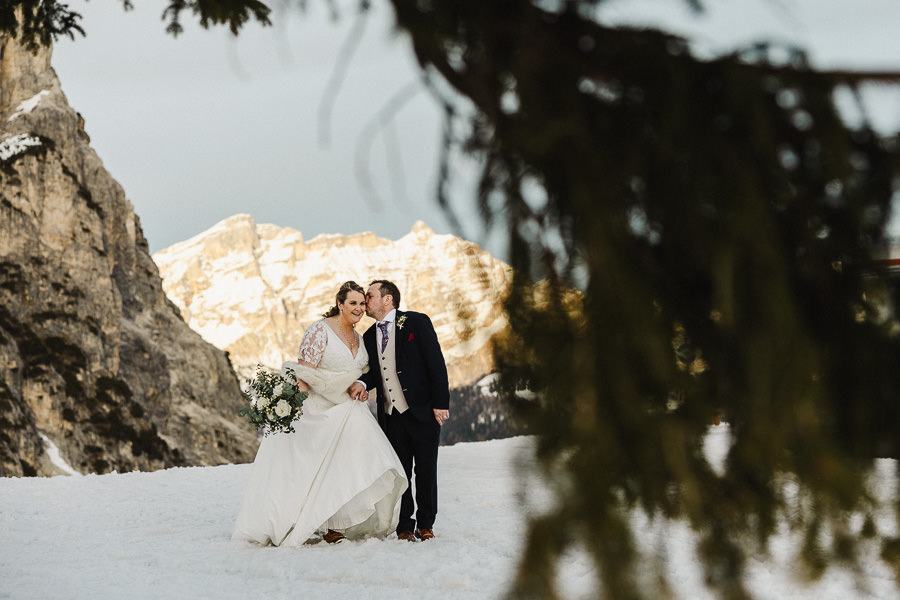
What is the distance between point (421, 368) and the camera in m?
6.84

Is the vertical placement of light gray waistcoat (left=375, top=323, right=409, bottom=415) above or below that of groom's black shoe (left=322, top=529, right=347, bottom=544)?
above

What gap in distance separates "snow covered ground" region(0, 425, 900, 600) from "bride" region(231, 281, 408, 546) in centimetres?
25

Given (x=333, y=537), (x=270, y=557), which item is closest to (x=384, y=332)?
(x=333, y=537)

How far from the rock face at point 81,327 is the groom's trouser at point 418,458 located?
5203cm

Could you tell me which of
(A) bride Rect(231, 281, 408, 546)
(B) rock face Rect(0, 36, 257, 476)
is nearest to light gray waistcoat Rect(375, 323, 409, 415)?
(A) bride Rect(231, 281, 408, 546)

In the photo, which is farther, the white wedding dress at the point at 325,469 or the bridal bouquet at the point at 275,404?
the bridal bouquet at the point at 275,404

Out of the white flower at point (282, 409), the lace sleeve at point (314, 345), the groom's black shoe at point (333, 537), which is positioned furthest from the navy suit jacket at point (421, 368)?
the groom's black shoe at point (333, 537)

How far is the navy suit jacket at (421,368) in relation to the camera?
6.80 meters

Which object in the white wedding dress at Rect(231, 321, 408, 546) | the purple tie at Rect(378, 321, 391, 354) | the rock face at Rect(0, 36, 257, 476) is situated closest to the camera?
the white wedding dress at Rect(231, 321, 408, 546)

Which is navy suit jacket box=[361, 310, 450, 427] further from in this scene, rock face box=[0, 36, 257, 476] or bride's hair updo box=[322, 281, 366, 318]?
rock face box=[0, 36, 257, 476]

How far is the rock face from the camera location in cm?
5781

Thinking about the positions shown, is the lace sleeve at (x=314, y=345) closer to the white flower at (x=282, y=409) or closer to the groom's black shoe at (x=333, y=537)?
the white flower at (x=282, y=409)

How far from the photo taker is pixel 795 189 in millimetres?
1642

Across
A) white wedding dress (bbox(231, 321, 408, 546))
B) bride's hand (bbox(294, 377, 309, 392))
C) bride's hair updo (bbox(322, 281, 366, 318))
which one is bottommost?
white wedding dress (bbox(231, 321, 408, 546))
